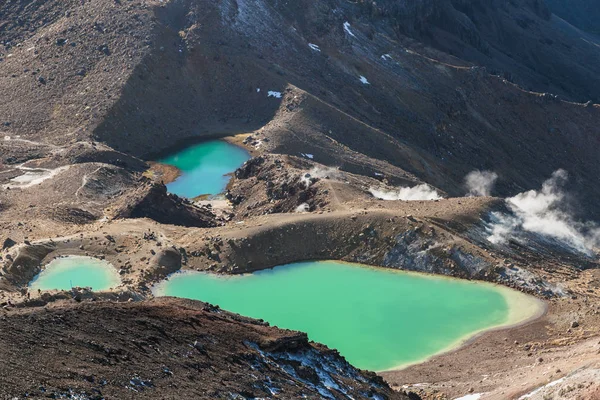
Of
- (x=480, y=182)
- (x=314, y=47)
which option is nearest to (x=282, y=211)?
(x=480, y=182)

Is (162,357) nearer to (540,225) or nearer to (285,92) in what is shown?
(540,225)

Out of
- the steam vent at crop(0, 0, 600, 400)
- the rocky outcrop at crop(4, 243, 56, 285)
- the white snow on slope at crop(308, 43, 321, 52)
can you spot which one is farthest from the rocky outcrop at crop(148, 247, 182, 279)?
the white snow on slope at crop(308, 43, 321, 52)

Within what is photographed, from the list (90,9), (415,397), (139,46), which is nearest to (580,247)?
(415,397)

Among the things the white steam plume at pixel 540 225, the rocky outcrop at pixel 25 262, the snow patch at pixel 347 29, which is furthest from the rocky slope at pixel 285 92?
the rocky outcrop at pixel 25 262

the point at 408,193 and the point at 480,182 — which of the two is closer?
the point at 408,193

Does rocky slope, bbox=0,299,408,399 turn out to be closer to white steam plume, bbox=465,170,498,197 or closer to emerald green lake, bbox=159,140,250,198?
emerald green lake, bbox=159,140,250,198

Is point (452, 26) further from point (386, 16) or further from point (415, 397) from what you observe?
point (415, 397)

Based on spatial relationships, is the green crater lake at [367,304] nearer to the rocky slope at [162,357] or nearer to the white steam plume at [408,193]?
the rocky slope at [162,357]
